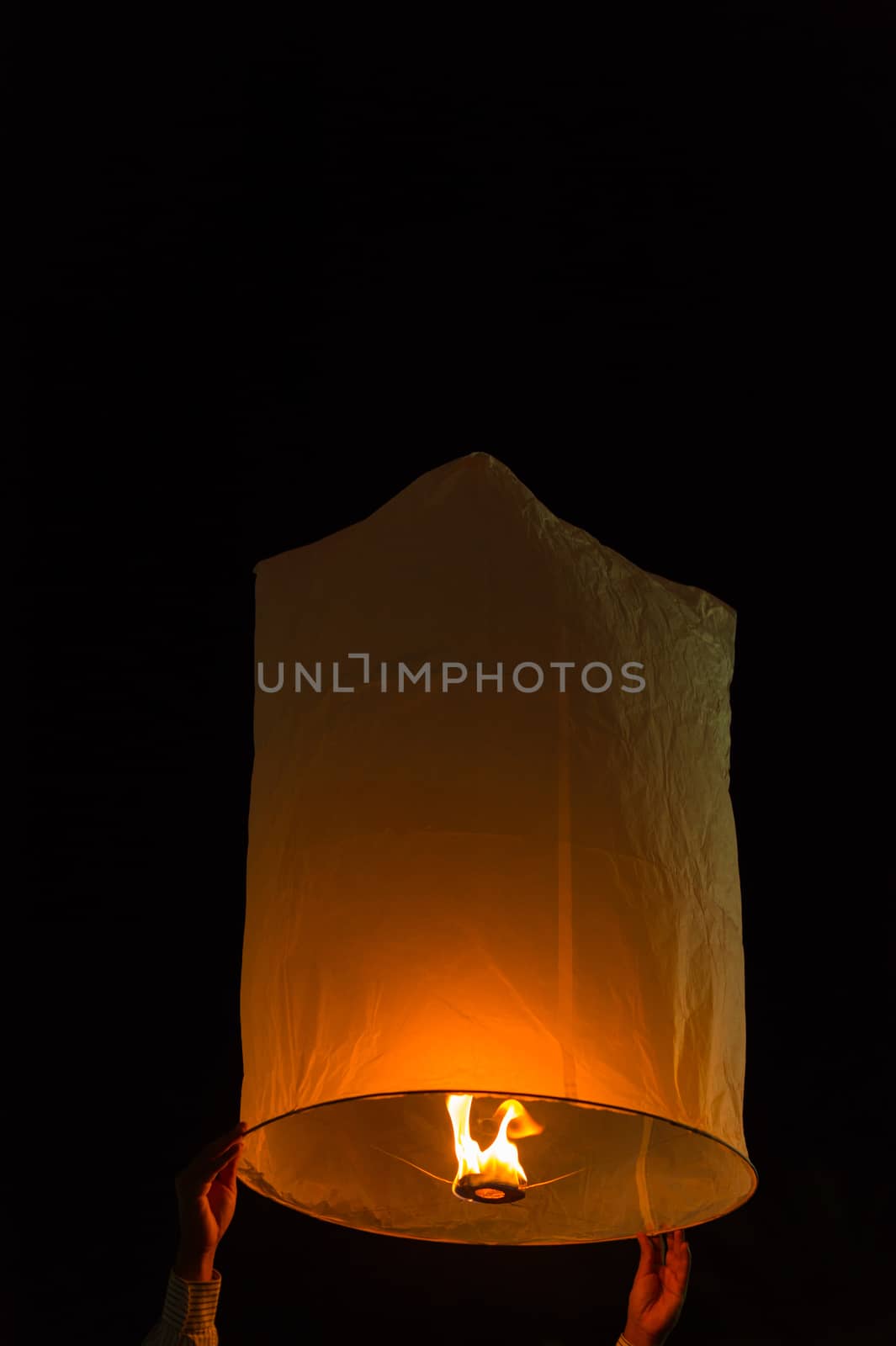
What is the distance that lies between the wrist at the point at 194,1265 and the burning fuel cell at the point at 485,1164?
281mm

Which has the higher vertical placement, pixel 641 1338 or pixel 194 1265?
pixel 194 1265

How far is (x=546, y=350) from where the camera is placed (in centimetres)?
239

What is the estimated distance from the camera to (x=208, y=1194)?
1714 millimetres

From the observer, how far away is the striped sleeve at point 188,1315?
1678 millimetres

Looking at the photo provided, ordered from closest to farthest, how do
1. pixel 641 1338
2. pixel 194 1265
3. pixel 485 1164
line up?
pixel 485 1164, pixel 194 1265, pixel 641 1338

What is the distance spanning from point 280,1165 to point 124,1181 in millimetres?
576

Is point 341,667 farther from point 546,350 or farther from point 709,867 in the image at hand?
point 546,350

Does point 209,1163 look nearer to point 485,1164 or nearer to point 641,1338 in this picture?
point 485,1164

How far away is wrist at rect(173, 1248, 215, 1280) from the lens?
170cm

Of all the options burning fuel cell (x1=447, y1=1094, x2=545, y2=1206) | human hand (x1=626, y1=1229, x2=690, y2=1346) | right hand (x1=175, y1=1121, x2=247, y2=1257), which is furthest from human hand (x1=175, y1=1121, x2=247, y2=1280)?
human hand (x1=626, y1=1229, x2=690, y2=1346)

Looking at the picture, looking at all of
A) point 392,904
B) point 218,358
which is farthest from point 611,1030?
point 218,358

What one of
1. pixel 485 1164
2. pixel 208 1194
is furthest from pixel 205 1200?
pixel 485 1164

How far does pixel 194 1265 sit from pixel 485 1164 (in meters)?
0.35

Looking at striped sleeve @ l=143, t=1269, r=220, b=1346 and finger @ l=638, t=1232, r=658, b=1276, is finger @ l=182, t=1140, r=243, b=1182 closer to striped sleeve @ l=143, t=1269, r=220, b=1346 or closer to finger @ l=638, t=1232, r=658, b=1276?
striped sleeve @ l=143, t=1269, r=220, b=1346
